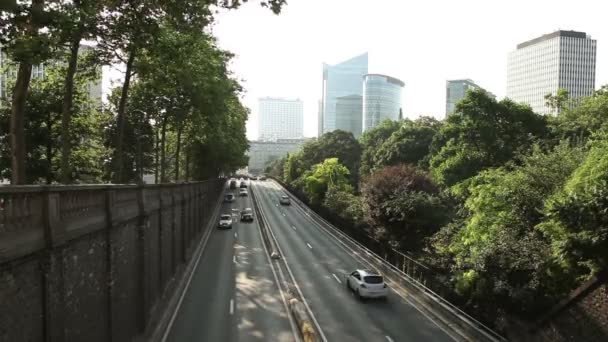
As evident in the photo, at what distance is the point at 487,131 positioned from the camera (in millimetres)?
42500

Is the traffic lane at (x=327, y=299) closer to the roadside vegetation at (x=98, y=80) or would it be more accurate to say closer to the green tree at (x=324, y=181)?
the roadside vegetation at (x=98, y=80)

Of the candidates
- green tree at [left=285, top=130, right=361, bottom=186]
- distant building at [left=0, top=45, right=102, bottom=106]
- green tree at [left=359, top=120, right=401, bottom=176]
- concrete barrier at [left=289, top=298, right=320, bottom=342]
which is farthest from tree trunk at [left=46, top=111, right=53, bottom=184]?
green tree at [left=285, top=130, right=361, bottom=186]

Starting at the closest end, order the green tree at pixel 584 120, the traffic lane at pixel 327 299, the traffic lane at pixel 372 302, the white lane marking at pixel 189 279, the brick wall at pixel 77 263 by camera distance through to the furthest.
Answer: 1. the brick wall at pixel 77 263
2. the white lane marking at pixel 189 279
3. the traffic lane at pixel 327 299
4. the traffic lane at pixel 372 302
5. the green tree at pixel 584 120

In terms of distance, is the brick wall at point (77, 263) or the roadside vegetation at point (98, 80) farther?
the roadside vegetation at point (98, 80)

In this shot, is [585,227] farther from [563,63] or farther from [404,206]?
[563,63]

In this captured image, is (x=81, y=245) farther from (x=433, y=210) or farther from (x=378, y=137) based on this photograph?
(x=378, y=137)

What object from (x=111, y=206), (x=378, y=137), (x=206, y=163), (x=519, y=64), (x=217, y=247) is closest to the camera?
(x=111, y=206)

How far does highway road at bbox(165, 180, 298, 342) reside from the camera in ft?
65.8

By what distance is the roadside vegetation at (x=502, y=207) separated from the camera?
18.3m

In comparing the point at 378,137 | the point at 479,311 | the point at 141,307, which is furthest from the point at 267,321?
the point at 378,137

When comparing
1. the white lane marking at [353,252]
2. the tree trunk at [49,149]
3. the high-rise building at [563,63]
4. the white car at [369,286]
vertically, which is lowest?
the white lane marking at [353,252]

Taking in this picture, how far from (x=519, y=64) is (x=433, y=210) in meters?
100

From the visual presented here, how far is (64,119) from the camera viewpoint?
17.6 metres

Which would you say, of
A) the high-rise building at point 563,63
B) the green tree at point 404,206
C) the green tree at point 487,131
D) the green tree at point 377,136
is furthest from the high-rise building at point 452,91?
the green tree at point 404,206
